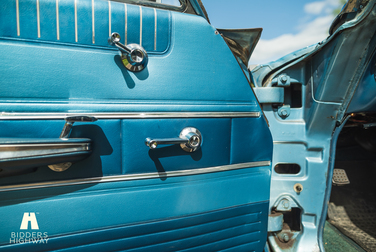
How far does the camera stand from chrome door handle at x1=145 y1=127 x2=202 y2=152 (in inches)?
37.2

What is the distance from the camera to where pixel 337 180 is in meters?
2.36

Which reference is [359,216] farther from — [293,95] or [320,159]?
[293,95]

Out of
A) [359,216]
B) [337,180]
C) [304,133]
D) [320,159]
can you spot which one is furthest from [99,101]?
[359,216]

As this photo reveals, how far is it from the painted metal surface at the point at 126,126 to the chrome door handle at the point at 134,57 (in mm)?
A: 28

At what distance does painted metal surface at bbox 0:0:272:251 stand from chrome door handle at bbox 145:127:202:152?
0.03 meters

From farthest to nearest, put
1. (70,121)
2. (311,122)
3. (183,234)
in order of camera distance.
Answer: (311,122)
(183,234)
(70,121)

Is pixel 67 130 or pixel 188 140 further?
pixel 188 140

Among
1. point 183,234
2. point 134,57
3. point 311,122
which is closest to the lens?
point 134,57

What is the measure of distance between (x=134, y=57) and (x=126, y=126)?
0.29 m

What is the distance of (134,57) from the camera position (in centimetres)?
94

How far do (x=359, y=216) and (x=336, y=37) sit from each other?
196 cm

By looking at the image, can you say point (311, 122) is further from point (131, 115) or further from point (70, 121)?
point (70, 121)

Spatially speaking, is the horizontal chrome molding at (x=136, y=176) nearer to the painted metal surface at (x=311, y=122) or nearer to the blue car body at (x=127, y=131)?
the blue car body at (x=127, y=131)

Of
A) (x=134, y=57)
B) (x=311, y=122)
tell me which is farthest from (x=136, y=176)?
(x=311, y=122)
